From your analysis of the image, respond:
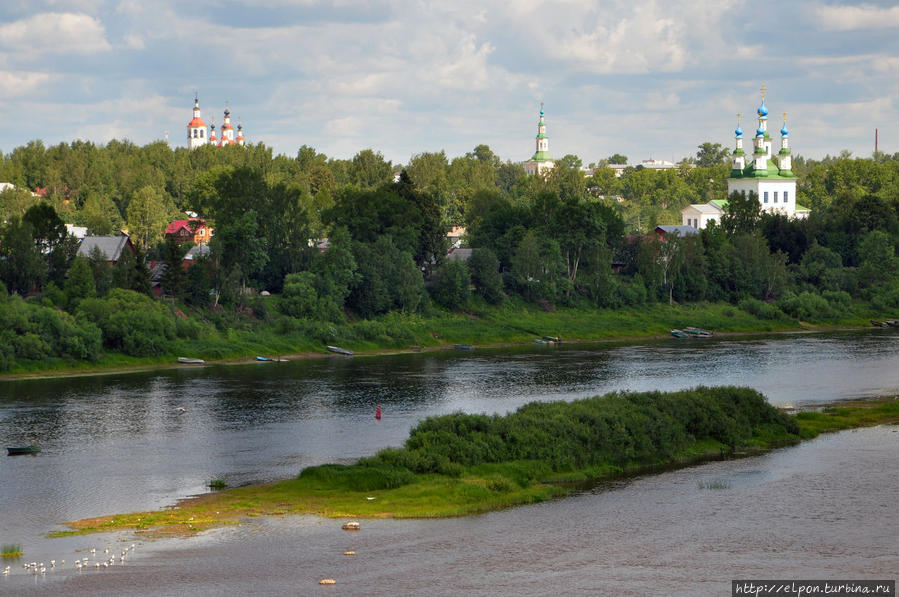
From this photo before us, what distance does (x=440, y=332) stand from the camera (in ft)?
278

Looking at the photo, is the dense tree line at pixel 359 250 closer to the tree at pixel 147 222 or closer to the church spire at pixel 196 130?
the tree at pixel 147 222

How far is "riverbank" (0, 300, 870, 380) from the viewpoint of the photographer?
70.2 metres

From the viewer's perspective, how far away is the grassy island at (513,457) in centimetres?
3553

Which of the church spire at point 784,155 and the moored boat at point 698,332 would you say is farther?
the church spire at point 784,155

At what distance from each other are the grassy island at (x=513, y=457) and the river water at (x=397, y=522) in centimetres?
122

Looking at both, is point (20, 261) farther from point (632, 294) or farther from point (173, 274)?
point (632, 294)

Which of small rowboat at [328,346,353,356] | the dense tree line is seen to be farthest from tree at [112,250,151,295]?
small rowboat at [328,346,353,356]

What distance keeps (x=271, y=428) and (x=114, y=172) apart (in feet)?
284

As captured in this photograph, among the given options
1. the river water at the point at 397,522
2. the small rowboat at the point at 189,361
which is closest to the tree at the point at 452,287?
the river water at the point at 397,522

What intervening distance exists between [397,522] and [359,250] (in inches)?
2103

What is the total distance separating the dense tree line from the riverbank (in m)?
1.16

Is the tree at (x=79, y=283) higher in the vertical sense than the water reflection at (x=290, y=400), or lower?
higher

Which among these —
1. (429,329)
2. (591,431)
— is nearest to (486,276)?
(429,329)

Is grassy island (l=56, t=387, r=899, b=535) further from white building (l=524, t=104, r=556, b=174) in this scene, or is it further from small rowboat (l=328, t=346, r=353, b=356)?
white building (l=524, t=104, r=556, b=174)
